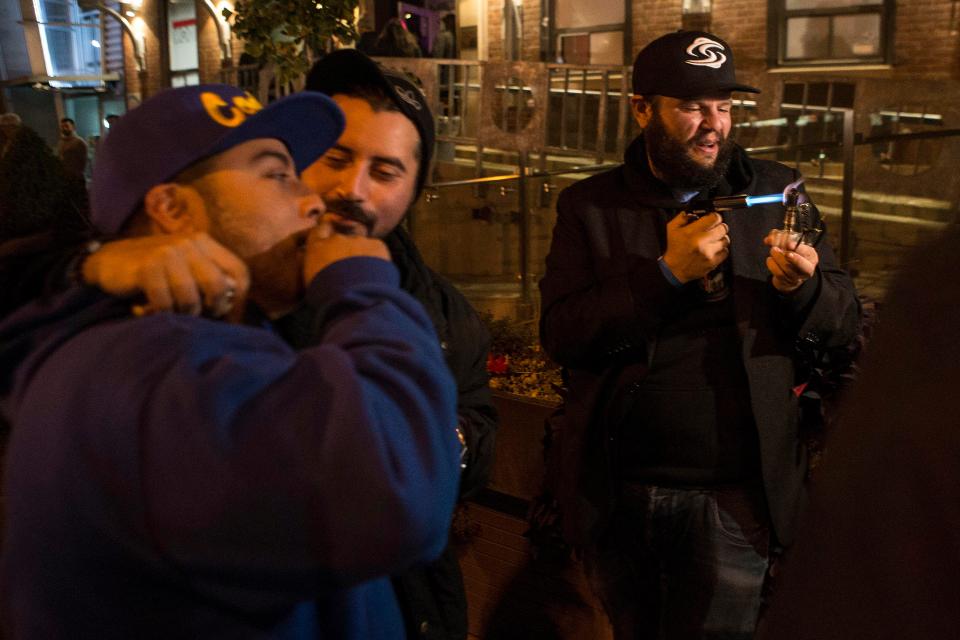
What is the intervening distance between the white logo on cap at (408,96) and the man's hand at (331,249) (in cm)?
75

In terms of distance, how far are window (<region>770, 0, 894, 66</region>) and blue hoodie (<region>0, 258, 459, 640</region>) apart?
11.9m

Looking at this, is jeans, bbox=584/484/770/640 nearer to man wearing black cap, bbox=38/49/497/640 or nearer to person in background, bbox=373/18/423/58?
man wearing black cap, bbox=38/49/497/640

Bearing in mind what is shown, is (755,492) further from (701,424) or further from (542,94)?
(542,94)

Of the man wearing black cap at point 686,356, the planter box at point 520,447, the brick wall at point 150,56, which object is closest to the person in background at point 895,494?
the man wearing black cap at point 686,356

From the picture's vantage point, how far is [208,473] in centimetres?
107

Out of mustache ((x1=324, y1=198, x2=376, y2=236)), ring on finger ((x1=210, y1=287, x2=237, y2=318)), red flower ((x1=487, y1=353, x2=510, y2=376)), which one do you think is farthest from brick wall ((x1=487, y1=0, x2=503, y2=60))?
ring on finger ((x1=210, y1=287, x2=237, y2=318))

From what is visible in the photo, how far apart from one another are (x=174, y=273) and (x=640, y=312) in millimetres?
1535

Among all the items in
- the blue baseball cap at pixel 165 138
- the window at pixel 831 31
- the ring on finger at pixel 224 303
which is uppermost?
the window at pixel 831 31

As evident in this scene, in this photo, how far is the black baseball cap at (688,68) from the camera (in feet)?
8.70

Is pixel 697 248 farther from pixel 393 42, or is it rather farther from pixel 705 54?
pixel 393 42

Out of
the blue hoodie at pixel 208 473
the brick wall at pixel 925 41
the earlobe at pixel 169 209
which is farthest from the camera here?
the brick wall at pixel 925 41

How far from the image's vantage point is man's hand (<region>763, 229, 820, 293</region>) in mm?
2344

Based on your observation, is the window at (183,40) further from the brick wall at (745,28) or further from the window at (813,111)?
the window at (813,111)

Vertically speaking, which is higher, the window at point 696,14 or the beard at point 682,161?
the window at point 696,14
